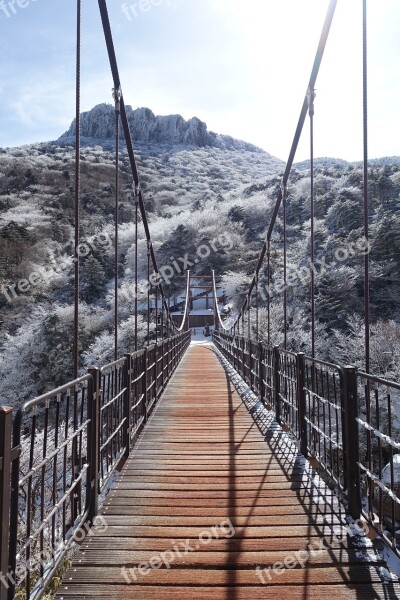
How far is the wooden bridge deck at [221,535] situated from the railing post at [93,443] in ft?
0.50

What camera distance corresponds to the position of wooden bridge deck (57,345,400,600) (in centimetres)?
197

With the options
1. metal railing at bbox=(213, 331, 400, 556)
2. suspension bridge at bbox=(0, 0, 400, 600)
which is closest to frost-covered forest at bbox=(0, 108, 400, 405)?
metal railing at bbox=(213, 331, 400, 556)

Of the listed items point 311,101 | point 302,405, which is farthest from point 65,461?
point 311,101

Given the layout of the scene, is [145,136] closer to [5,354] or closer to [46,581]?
[5,354]

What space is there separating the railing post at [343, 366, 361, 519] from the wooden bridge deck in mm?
149

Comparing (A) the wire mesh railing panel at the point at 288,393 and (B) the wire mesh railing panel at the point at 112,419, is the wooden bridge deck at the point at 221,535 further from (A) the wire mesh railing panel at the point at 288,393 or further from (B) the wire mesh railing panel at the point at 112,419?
(A) the wire mesh railing panel at the point at 288,393

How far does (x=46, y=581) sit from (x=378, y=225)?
920 inches

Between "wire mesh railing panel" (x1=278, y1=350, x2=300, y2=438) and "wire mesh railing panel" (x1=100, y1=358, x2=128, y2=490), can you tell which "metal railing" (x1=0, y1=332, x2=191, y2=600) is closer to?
"wire mesh railing panel" (x1=100, y1=358, x2=128, y2=490)

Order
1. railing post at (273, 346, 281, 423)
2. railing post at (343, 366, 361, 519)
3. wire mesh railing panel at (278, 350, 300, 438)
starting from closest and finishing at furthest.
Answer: railing post at (343, 366, 361, 519)
wire mesh railing panel at (278, 350, 300, 438)
railing post at (273, 346, 281, 423)

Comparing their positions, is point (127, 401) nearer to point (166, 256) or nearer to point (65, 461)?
point (65, 461)

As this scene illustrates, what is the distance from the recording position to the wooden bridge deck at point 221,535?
1970 mm

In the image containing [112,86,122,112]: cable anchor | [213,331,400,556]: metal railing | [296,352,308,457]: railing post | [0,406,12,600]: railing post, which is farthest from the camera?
[112,86,122,112]: cable anchor

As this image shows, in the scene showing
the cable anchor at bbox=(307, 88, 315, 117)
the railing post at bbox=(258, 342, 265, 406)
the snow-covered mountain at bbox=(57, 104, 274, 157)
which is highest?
the snow-covered mountain at bbox=(57, 104, 274, 157)

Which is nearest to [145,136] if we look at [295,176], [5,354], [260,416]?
[295,176]
